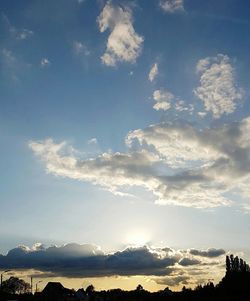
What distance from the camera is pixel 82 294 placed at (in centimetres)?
17762

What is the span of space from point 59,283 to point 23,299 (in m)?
12.7

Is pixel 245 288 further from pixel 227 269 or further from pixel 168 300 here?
pixel 227 269

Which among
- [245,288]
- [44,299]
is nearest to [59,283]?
[44,299]

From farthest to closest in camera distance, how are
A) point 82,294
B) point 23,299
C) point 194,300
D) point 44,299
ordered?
point 82,294, point 23,299, point 44,299, point 194,300

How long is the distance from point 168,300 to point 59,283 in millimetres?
52547

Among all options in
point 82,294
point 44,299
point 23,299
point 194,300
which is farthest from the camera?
point 82,294

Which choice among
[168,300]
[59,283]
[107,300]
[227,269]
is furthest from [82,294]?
[168,300]

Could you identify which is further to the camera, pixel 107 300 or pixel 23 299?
pixel 107 300

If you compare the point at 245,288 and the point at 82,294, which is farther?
the point at 82,294

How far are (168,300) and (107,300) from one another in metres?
74.0

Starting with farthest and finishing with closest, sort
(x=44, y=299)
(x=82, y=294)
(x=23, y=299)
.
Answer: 1. (x=82, y=294)
2. (x=23, y=299)
3. (x=44, y=299)

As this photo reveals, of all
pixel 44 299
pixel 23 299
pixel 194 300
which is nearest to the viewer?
pixel 194 300

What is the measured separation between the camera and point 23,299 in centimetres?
15488

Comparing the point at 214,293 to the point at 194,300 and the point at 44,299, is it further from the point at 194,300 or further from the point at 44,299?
the point at 44,299
